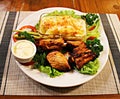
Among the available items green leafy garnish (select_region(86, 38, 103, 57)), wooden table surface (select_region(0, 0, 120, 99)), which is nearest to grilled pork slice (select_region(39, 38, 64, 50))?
green leafy garnish (select_region(86, 38, 103, 57))

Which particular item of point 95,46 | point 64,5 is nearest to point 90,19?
point 95,46

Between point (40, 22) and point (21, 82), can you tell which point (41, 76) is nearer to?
point (21, 82)

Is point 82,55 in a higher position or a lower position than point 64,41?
lower

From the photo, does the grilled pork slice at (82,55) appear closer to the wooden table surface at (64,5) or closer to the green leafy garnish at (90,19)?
the green leafy garnish at (90,19)

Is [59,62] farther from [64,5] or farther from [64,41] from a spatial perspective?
[64,5]

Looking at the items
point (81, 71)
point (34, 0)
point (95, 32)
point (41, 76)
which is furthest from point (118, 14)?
point (41, 76)
